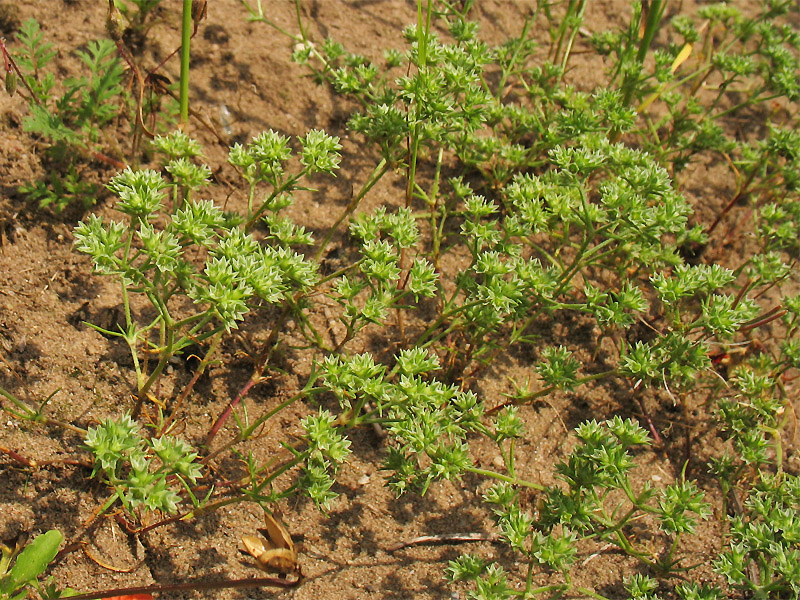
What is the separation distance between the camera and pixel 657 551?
334 cm

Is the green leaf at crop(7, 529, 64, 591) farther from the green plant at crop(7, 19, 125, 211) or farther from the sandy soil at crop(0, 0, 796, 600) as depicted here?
the green plant at crop(7, 19, 125, 211)

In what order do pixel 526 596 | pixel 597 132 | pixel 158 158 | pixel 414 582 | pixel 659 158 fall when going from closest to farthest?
pixel 526 596 < pixel 414 582 < pixel 597 132 < pixel 158 158 < pixel 659 158

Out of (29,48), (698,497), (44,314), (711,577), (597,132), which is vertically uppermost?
(597,132)

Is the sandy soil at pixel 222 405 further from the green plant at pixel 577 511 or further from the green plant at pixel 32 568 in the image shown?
the green plant at pixel 577 511

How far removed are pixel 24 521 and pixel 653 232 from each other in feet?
9.00

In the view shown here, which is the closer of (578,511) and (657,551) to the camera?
(578,511)

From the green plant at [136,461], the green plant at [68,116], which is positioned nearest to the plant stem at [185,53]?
the green plant at [68,116]

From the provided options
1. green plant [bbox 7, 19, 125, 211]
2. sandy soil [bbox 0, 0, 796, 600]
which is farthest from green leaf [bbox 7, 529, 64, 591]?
green plant [bbox 7, 19, 125, 211]

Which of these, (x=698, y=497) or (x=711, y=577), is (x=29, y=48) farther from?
(x=711, y=577)

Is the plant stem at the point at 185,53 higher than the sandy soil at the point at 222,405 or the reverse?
higher

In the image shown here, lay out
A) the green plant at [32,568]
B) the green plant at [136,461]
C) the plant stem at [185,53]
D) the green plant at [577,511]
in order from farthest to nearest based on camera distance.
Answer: the plant stem at [185,53] < the green plant at [577,511] < the green plant at [32,568] < the green plant at [136,461]

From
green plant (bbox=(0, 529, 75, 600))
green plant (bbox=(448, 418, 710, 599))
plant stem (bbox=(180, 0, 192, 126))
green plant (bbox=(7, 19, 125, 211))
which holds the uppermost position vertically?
plant stem (bbox=(180, 0, 192, 126))

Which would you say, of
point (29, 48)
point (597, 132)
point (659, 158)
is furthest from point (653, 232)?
point (29, 48)

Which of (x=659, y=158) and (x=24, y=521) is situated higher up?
(x=659, y=158)
